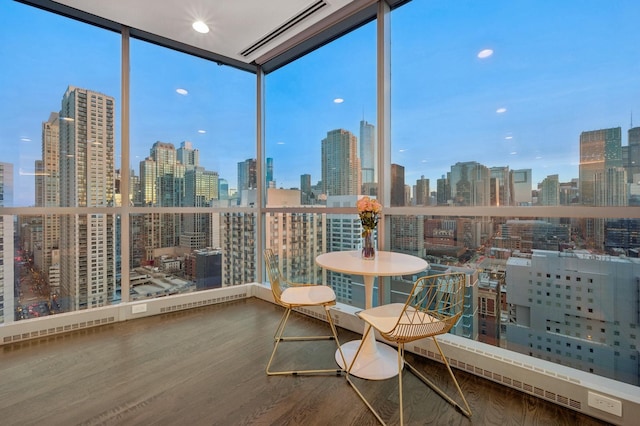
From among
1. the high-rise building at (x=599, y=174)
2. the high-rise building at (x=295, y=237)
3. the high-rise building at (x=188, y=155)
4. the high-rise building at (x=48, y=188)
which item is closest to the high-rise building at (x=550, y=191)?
the high-rise building at (x=599, y=174)

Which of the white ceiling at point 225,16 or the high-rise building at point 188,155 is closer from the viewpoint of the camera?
the white ceiling at point 225,16

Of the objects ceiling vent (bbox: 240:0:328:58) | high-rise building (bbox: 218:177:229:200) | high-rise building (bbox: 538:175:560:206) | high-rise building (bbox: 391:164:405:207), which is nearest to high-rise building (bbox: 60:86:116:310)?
high-rise building (bbox: 218:177:229:200)

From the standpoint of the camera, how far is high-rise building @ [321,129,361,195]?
9.98ft

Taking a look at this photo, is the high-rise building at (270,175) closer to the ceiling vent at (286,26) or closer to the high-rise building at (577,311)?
the ceiling vent at (286,26)

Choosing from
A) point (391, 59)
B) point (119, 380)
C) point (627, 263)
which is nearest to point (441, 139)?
point (391, 59)

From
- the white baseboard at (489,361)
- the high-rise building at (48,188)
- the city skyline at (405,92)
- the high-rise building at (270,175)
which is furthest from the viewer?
the high-rise building at (270,175)

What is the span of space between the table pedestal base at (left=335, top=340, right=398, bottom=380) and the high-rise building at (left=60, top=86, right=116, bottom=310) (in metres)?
2.66

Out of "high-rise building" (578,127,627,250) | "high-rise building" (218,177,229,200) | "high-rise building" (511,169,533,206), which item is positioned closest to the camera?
"high-rise building" (578,127,627,250)

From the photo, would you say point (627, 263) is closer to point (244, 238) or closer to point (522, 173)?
point (522, 173)

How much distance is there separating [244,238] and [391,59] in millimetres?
2837

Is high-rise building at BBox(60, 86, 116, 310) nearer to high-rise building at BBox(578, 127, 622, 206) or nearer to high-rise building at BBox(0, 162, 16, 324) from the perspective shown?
high-rise building at BBox(0, 162, 16, 324)

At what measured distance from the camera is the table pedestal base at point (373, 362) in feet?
6.73

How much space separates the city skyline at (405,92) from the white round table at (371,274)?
2.91ft

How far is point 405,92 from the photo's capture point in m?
2.68
